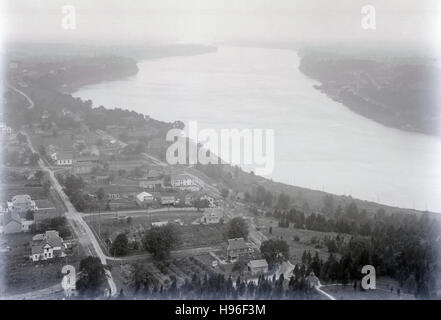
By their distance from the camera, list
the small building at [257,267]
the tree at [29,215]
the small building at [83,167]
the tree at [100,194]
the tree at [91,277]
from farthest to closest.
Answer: the small building at [83,167], the tree at [100,194], the tree at [29,215], the small building at [257,267], the tree at [91,277]

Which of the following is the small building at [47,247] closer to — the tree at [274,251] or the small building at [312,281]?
the tree at [274,251]

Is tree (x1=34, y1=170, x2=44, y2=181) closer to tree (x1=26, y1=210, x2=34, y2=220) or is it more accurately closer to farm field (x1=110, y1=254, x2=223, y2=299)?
tree (x1=26, y1=210, x2=34, y2=220)

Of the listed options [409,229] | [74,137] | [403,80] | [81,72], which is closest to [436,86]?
[403,80]

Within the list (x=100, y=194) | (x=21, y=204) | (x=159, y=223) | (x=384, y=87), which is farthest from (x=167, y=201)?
(x=384, y=87)

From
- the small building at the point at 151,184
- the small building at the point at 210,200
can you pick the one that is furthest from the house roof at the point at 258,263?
the small building at the point at 151,184

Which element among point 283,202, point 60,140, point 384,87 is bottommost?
point 283,202

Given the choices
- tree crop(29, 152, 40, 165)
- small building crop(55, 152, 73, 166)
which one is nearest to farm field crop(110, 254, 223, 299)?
small building crop(55, 152, 73, 166)

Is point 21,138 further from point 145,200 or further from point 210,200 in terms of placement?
point 210,200
